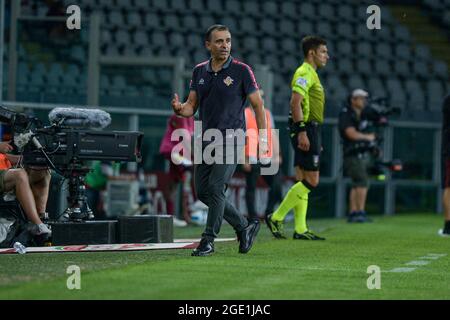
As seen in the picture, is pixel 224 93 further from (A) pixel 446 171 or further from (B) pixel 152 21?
(B) pixel 152 21

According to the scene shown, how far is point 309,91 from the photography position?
13.2m

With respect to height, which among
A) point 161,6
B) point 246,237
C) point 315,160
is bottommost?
point 246,237

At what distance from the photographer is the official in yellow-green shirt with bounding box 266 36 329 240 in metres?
13.0

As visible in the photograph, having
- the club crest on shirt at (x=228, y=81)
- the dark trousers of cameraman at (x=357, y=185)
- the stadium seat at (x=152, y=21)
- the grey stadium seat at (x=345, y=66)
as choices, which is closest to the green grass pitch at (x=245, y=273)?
the club crest on shirt at (x=228, y=81)

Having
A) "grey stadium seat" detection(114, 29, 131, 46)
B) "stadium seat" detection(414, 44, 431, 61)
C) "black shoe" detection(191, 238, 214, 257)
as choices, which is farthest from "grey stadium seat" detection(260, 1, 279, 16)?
"black shoe" detection(191, 238, 214, 257)

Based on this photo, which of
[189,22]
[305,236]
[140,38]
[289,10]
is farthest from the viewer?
[289,10]

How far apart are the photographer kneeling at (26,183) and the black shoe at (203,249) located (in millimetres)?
1513

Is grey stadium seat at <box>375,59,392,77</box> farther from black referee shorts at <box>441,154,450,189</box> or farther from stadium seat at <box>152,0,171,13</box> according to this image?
black referee shorts at <box>441,154,450,189</box>

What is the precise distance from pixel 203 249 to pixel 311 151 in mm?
2855

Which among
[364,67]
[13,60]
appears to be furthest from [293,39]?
[13,60]

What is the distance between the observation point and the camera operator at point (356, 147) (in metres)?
18.4

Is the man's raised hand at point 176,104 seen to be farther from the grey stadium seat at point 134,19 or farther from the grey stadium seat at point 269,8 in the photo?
the grey stadium seat at point 269,8
